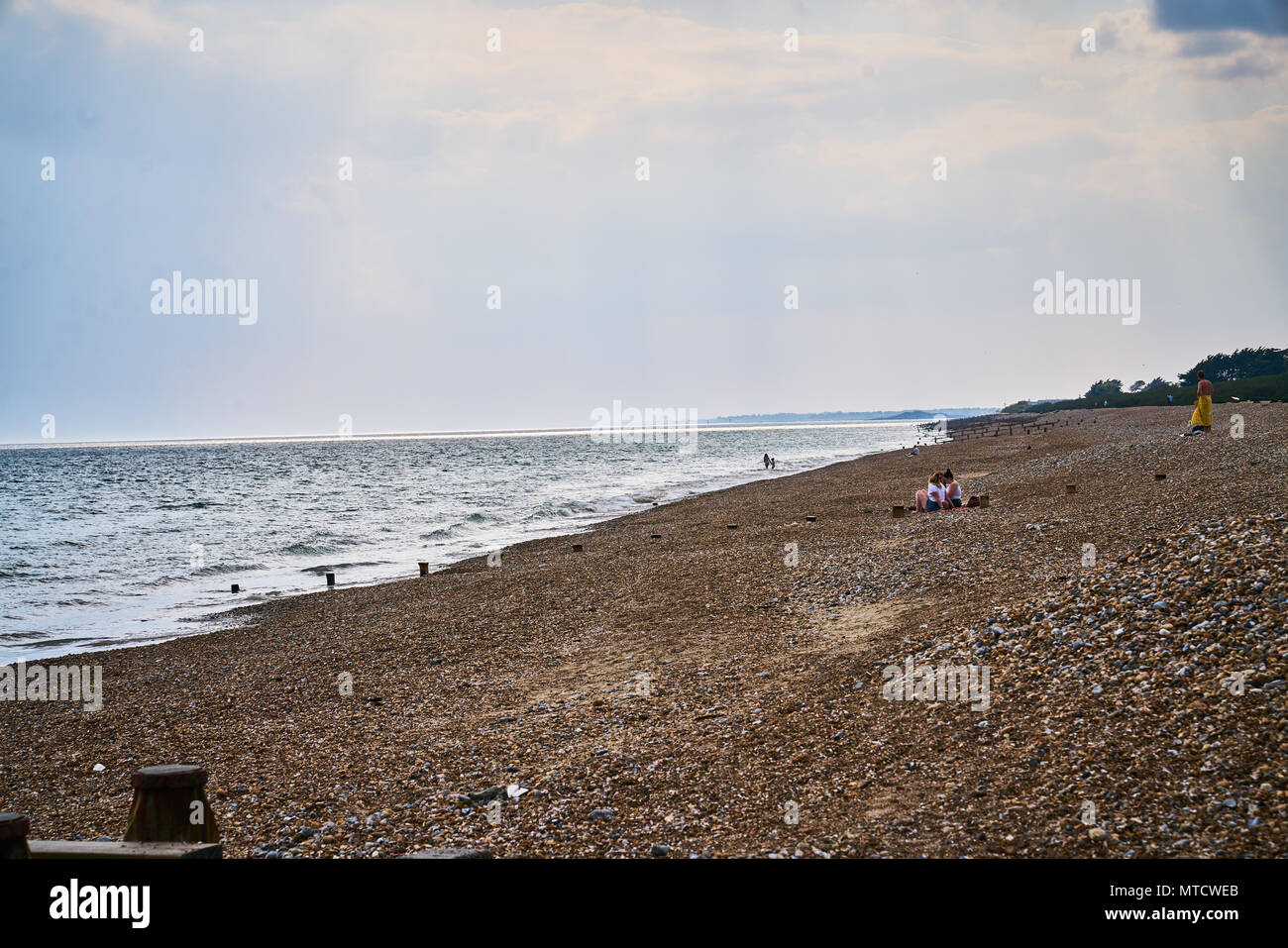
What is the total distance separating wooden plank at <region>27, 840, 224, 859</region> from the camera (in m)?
4.34

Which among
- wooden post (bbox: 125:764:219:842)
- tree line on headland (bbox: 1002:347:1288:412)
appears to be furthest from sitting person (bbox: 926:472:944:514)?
tree line on headland (bbox: 1002:347:1288:412)

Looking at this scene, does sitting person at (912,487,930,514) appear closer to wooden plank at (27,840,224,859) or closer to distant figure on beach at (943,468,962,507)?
distant figure on beach at (943,468,962,507)

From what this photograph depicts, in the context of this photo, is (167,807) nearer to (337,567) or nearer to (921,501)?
(921,501)

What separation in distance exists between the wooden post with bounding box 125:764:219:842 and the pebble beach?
2.88 metres

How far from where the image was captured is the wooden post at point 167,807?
15.9 ft

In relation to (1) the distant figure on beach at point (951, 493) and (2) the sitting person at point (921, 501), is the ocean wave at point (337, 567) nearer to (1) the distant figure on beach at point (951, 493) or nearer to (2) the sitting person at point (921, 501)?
(2) the sitting person at point (921, 501)

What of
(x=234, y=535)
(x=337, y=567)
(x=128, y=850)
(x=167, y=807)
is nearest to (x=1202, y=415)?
(x=337, y=567)

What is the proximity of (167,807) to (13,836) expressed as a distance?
75cm

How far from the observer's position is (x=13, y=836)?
4277 millimetres

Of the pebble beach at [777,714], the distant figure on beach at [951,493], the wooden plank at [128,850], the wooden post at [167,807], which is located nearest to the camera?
the wooden plank at [128,850]

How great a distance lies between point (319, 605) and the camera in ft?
75.7

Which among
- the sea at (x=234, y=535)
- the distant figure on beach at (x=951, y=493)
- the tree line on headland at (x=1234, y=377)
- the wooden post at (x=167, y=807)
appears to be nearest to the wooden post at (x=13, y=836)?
the wooden post at (x=167, y=807)

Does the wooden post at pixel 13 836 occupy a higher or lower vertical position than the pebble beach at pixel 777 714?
higher

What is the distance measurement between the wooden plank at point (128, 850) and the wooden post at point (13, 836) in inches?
9.2
